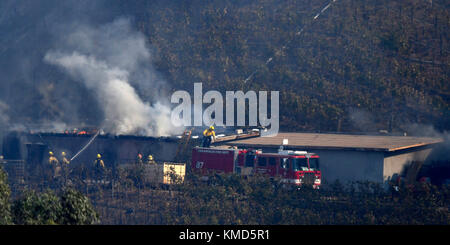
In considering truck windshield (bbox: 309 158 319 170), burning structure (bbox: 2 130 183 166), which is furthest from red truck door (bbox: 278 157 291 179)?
burning structure (bbox: 2 130 183 166)

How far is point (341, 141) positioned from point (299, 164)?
4.70 m

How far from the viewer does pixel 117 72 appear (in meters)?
46.4

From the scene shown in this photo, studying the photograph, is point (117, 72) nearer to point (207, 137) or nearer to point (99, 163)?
point (99, 163)

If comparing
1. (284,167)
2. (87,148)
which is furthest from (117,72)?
(284,167)

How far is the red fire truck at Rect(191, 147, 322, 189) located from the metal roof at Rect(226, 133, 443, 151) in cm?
231

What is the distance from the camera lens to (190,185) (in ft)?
68.7

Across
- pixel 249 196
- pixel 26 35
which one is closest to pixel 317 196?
pixel 249 196

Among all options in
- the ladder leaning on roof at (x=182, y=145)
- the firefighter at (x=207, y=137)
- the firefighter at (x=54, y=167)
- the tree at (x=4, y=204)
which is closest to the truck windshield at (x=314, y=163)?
the firefighter at (x=207, y=137)

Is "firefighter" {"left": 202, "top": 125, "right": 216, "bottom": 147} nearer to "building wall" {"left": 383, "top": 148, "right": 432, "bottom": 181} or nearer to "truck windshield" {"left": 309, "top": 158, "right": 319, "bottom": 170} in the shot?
"truck windshield" {"left": 309, "top": 158, "right": 319, "bottom": 170}

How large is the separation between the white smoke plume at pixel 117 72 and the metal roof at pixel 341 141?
7767 mm

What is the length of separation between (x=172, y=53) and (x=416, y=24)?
25.3 meters

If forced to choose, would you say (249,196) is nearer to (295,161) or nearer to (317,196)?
(317,196)

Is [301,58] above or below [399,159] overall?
above

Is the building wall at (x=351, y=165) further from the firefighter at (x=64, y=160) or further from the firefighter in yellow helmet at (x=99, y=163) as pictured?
the firefighter at (x=64, y=160)
